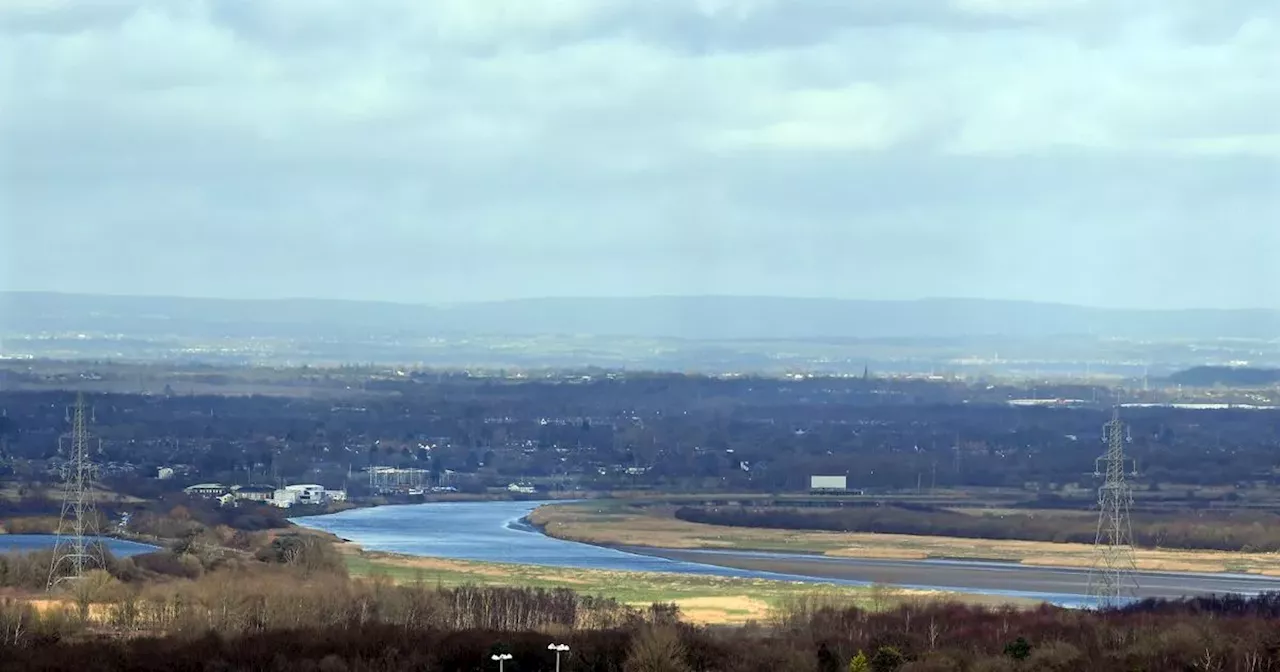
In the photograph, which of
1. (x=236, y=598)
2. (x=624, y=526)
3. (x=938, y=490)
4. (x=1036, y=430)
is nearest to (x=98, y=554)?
(x=236, y=598)

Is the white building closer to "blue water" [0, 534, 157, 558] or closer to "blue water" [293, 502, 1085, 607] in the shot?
Answer: "blue water" [293, 502, 1085, 607]

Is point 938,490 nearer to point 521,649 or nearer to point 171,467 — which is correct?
point 171,467

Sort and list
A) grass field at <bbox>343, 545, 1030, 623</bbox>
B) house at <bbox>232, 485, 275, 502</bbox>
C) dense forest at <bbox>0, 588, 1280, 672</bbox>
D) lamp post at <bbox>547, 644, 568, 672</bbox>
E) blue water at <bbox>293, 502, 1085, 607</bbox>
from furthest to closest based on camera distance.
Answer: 1. house at <bbox>232, 485, 275, 502</bbox>
2. blue water at <bbox>293, 502, 1085, 607</bbox>
3. grass field at <bbox>343, 545, 1030, 623</bbox>
4. dense forest at <bbox>0, 588, 1280, 672</bbox>
5. lamp post at <bbox>547, 644, 568, 672</bbox>

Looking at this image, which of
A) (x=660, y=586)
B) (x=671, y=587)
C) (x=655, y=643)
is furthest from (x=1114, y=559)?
(x=655, y=643)

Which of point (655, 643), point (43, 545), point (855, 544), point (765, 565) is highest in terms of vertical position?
point (655, 643)

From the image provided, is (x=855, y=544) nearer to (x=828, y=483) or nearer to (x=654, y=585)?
(x=654, y=585)

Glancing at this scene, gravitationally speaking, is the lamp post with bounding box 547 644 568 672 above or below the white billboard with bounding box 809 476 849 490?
above

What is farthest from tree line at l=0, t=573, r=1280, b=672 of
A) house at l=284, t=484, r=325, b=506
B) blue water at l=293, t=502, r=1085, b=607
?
house at l=284, t=484, r=325, b=506
